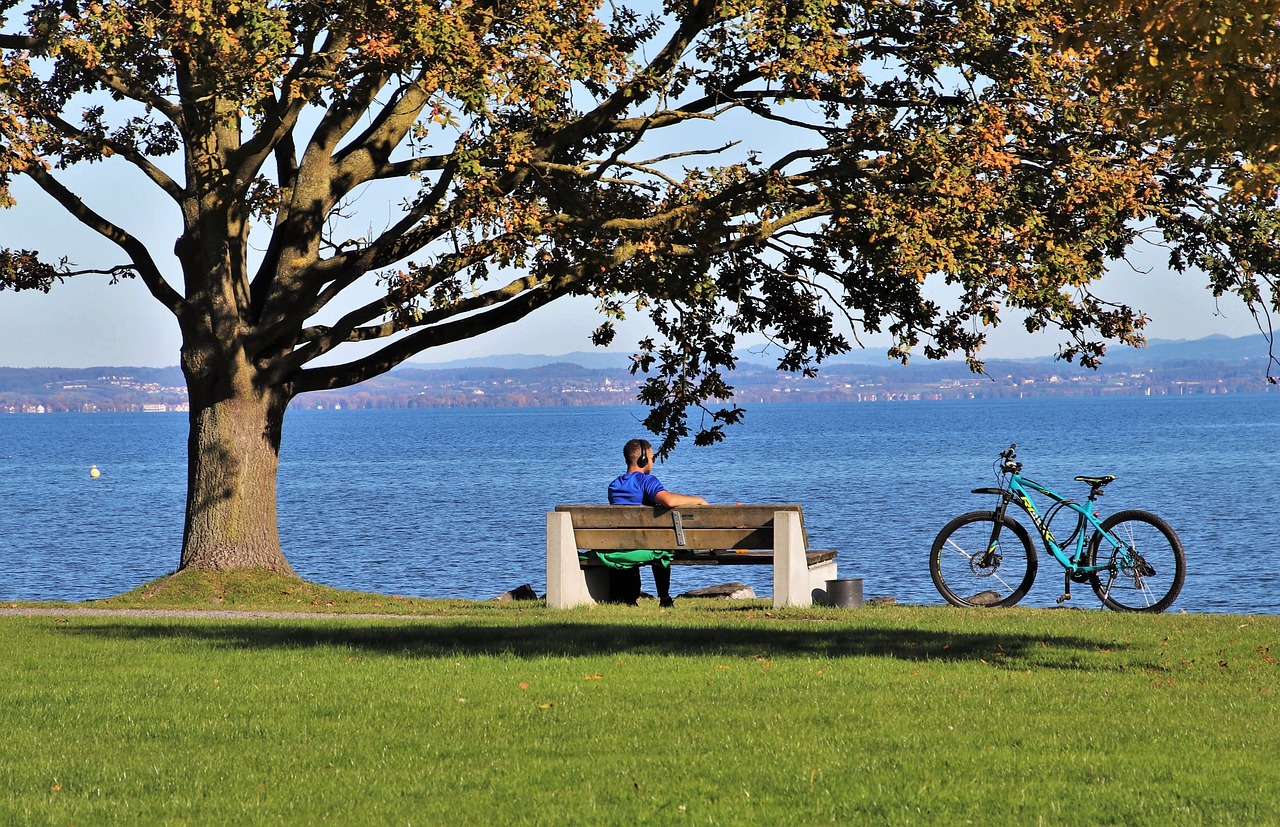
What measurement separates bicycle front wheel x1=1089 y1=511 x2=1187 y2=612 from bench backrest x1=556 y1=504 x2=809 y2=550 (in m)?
3.06

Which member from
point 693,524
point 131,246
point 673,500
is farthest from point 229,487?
point 693,524

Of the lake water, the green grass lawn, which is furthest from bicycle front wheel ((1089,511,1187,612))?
the lake water

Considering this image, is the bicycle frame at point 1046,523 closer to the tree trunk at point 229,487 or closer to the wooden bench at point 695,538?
the wooden bench at point 695,538

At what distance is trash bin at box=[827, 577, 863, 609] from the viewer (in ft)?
41.2

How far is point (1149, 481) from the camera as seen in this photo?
6225 cm

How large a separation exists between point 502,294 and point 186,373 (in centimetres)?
363

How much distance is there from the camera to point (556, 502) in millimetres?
60531

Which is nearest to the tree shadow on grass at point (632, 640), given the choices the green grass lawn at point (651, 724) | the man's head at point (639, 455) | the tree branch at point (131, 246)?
the green grass lawn at point (651, 724)

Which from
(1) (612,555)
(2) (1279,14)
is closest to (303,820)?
(2) (1279,14)

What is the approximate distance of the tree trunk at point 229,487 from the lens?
15352 millimetres

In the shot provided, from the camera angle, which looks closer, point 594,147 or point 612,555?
point 612,555

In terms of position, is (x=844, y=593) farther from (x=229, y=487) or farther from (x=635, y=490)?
(x=229, y=487)

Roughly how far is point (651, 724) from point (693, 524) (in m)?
5.36

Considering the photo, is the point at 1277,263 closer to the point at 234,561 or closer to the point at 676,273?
the point at 676,273
